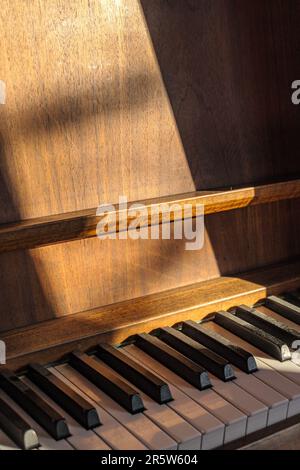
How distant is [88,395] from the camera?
5.26 feet

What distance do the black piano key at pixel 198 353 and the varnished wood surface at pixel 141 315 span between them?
0.05 m

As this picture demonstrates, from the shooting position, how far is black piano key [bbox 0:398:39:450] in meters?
1.40

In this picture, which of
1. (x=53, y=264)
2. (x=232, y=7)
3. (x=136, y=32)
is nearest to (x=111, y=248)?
(x=53, y=264)

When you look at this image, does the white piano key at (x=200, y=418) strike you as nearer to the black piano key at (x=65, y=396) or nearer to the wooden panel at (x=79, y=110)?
the black piano key at (x=65, y=396)

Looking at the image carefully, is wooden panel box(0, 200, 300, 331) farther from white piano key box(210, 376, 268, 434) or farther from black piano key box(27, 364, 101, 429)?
white piano key box(210, 376, 268, 434)

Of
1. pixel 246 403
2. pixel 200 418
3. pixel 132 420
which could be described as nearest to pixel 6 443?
pixel 132 420

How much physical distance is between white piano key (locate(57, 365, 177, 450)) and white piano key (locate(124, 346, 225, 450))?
0.07 meters

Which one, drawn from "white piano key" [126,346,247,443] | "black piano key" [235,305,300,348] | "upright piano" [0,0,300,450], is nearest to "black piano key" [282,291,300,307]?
"upright piano" [0,0,300,450]

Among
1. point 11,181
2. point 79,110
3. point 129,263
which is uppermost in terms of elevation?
point 79,110

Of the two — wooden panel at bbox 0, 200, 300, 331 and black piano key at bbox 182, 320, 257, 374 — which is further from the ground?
wooden panel at bbox 0, 200, 300, 331

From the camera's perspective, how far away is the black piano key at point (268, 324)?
6.07 ft

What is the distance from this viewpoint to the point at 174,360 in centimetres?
171

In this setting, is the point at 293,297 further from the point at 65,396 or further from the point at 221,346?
the point at 65,396

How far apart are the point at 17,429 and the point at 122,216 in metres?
0.57
